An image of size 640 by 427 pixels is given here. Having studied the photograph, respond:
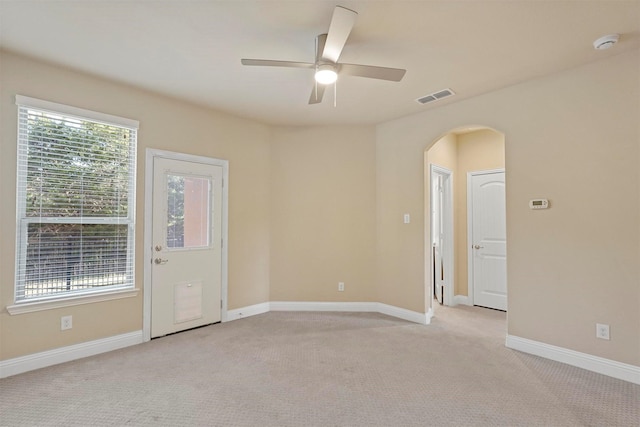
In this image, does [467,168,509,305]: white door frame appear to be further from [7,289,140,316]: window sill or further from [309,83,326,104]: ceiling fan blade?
[7,289,140,316]: window sill

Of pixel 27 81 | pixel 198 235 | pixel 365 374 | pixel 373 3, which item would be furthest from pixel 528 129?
pixel 27 81

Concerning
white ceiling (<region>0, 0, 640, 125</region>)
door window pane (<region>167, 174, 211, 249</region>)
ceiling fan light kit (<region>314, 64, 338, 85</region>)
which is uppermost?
white ceiling (<region>0, 0, 640, 125</region>)

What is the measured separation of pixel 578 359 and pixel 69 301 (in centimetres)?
453

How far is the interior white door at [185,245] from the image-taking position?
3566mm

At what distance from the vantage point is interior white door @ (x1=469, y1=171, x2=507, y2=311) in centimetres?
479

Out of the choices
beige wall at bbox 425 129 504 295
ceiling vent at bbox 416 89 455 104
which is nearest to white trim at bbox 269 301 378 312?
beige wall at bbox 425 129 504 295

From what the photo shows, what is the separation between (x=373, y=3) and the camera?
2061 millimetres

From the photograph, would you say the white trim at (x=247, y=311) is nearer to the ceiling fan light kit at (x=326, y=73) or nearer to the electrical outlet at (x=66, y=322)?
the electrical outlet at (x=66, y=322)

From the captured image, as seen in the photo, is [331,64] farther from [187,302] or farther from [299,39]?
[187,302]

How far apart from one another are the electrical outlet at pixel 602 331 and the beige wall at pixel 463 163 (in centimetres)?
239

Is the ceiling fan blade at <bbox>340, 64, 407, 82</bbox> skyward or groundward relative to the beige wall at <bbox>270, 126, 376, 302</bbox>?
skyward

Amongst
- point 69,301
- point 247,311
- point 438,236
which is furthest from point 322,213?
point 69,301

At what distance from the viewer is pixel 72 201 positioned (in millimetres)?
2986

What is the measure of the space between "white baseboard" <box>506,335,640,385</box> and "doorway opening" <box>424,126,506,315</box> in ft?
6.06
